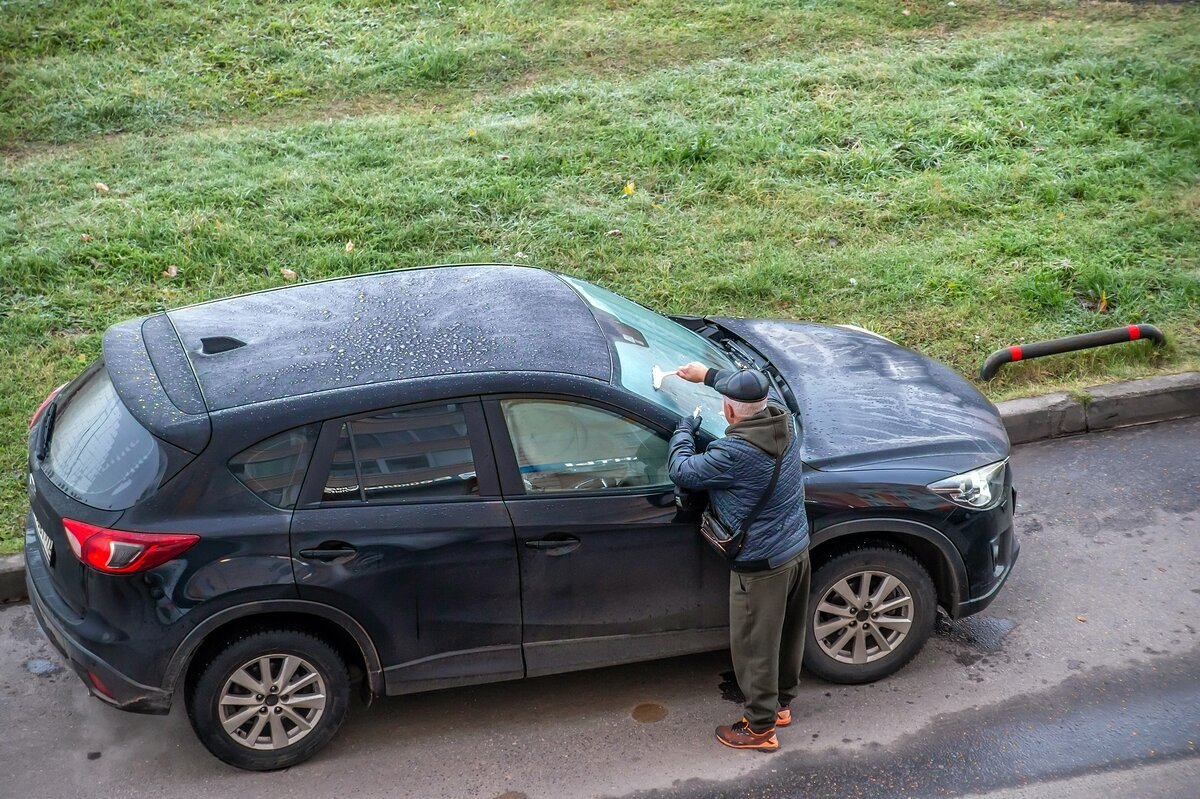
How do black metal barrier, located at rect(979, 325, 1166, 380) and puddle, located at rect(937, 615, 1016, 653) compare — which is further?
black metal barrier, located at rect(979, 325, 1166, 380)

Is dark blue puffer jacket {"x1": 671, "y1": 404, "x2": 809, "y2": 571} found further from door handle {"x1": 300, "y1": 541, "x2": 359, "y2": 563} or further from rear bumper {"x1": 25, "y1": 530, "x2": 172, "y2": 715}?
rear bumper {"x1": 25, "y1": 530, "x2": 172, "y2": 715}

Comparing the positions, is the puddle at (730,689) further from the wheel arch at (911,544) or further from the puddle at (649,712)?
the wheel arch at (911,544)

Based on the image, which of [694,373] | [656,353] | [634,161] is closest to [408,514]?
[694,373]

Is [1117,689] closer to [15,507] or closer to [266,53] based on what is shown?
[15,507]

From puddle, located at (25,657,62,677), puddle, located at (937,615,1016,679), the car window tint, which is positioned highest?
the car window tint

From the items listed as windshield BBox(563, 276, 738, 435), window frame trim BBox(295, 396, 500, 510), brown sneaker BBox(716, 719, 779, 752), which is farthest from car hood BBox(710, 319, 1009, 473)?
window frame trim BBox(295, 396, 500, 510)

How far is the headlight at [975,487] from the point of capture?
5.07 metres

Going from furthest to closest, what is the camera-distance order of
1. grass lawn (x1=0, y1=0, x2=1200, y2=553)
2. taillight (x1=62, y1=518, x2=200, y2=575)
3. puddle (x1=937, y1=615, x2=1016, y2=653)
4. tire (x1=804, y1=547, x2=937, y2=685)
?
grass lawn (x1=0, y1=0, x2=1200, y2=553) < puddle (x1=937, y1=615, x2=1016, y2=653) < tire (x1=804, y1=547, x2=937, y2=685) < taillight (x1=62, y1=518, x2=200, y2=575)

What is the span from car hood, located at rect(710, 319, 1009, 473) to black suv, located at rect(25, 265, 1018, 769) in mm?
22

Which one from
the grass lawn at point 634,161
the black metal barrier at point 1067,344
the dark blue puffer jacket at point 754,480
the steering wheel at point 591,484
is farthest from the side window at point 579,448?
the black metal barrier at point 1067,344

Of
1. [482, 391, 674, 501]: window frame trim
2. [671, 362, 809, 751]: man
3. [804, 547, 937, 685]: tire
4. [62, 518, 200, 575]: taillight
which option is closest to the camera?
[62, 518, 200, 575]: taillight

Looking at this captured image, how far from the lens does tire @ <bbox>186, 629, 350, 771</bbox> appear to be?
4.58 metres

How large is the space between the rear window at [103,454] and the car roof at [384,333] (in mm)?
318

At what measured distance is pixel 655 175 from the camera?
968 centimetres
